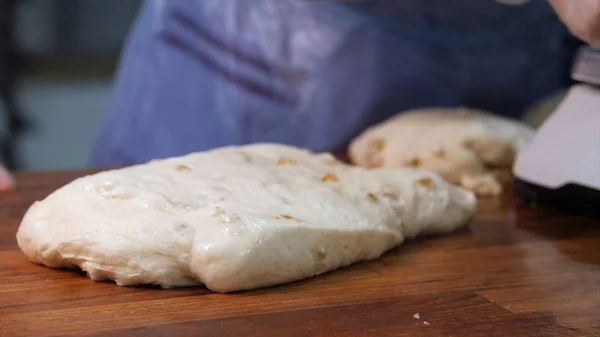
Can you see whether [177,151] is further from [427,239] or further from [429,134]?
[427,239]

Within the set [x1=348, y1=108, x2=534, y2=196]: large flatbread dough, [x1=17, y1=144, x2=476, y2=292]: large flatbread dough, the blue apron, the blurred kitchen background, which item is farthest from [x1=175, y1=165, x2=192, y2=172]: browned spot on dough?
the blurred kitchen background

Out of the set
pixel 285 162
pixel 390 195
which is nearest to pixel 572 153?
pixel 390 195

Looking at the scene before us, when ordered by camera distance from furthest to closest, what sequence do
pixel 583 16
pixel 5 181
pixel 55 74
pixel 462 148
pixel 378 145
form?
1. pixel 55 74
2. pixel 378 145
3. pixel 462 148
4. pixel 5 181
5. pixel 583 16

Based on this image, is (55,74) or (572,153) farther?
(55,74)

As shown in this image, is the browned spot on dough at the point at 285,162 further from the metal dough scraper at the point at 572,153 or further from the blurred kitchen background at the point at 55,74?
the blurred kitchen background at the point at 55,74

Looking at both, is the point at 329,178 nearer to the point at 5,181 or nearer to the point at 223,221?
the point at 223,221

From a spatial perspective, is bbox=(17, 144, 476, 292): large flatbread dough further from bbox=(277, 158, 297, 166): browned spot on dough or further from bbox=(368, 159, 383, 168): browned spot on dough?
bbox=(368, 159, 383, 168): browned spot on dough

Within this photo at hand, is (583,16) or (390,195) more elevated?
(583,16)
